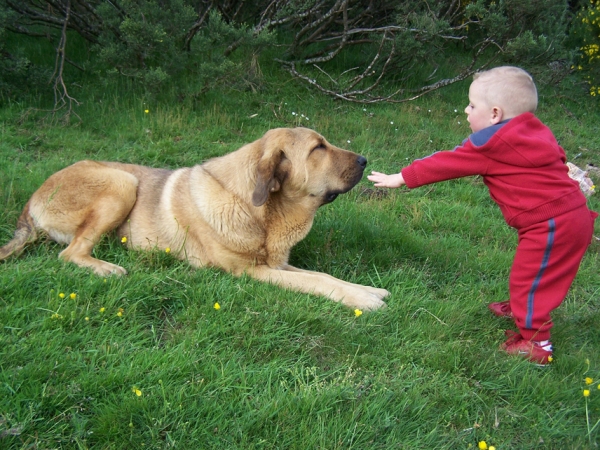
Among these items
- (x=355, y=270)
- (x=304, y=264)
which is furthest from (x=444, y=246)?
(x=304, y=264)

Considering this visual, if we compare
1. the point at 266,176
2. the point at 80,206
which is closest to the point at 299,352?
the point at 266,176

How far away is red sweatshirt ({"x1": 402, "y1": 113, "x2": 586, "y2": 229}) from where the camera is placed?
3082mm

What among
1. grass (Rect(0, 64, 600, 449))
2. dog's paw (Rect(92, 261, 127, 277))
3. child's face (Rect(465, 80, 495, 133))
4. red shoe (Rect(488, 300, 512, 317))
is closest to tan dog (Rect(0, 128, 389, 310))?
dog's paw (Rect(92, 261, 127, 277))

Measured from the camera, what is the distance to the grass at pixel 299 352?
94.0 inches

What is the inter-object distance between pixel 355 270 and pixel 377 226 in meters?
0.73

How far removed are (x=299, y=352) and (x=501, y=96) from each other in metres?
2.06

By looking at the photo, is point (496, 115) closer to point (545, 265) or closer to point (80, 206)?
point (545, 265)

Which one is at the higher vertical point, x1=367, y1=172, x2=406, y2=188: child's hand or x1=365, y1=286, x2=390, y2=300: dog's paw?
x1=367, y1=172, x2=406, y2=188: child's hand

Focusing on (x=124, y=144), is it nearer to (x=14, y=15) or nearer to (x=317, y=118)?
(x=14, y=15)

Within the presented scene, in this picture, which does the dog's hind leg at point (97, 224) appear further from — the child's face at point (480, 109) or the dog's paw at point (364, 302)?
the child's face at point (480, 109)

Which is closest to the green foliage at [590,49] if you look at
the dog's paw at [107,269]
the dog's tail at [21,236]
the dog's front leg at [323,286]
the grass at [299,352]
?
the grass at [299,352]

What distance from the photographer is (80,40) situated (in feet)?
27.2

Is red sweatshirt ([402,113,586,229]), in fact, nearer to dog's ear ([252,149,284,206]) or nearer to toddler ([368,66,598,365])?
toddler ([368,66,598,365])

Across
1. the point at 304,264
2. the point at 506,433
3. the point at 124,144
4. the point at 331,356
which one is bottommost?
the point at 124,144
